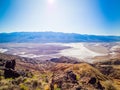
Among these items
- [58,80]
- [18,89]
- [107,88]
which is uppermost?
[18,89]

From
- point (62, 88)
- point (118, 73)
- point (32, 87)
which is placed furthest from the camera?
point (118, 73)

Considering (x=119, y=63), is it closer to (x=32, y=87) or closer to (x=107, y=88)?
(x=107, y=88)

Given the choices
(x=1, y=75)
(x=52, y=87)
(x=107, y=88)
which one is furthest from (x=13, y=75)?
(x=107, y=88)

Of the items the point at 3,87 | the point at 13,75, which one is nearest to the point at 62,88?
the point at 13,75

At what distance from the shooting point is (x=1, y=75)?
21594 mm

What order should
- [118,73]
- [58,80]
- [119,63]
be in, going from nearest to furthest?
[58,80], [118,73], [119,63]

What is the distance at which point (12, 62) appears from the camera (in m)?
28.9

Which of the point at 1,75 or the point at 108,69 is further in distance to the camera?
the point at 108,69

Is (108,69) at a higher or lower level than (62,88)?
lower

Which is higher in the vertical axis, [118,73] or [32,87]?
[32,87]

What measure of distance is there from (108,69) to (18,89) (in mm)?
51606

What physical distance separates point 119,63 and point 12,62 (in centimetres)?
5994

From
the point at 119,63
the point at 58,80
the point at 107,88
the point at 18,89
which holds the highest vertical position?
the point at 18,89

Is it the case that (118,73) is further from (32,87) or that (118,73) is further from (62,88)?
(32,87)
